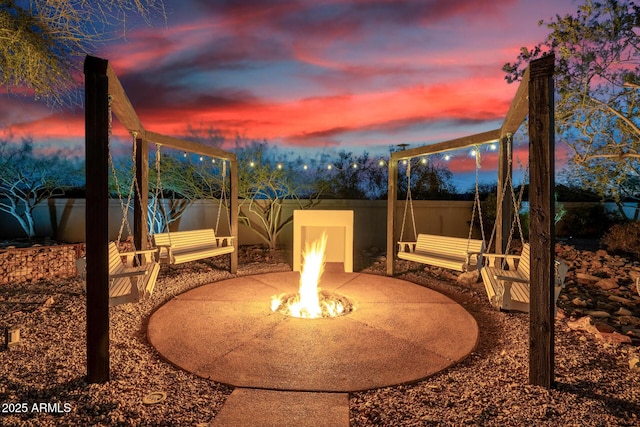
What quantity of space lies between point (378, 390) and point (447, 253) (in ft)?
13.3

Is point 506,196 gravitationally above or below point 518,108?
below

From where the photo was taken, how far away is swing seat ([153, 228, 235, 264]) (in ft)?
19.1

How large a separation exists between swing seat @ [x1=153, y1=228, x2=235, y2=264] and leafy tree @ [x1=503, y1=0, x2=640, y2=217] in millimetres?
6491

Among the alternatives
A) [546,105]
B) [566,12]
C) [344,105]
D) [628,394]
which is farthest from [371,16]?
[628,394]

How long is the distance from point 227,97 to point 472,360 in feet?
35.4

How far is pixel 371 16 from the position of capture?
7.70 metres

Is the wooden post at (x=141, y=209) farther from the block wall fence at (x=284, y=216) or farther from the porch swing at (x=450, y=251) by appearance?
the block wall fence at (x=284, y=216)

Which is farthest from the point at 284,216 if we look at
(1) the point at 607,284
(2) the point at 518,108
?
(2) the point at 518,108

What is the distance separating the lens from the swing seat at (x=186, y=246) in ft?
19.1

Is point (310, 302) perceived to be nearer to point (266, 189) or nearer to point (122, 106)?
point (122, 106)

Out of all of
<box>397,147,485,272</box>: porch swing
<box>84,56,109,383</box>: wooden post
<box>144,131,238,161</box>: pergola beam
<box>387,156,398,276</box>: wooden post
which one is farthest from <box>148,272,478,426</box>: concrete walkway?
<box>144,131,238,161</box>: pergola beam

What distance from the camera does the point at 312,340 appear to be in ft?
12.5

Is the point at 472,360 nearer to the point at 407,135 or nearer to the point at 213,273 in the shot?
the point at 213,273

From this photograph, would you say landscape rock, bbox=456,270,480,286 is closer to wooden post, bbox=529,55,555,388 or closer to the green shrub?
wooden post, bbox=529,55,555,388
